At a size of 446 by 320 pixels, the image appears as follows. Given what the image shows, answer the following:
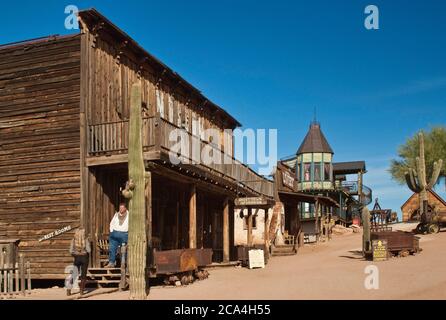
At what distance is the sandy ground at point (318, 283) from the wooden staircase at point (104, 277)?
2.92ft

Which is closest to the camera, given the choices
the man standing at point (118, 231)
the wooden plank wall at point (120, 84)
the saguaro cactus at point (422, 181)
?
the man standing at point (118, 231)

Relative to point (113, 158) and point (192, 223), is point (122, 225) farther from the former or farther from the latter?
point (192, 223)

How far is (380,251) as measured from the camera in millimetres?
19406

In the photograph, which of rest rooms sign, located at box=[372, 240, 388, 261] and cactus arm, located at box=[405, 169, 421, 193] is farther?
cactus arm, located at box=[405, 169, 421, 193]

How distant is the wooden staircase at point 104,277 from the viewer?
15427 mm

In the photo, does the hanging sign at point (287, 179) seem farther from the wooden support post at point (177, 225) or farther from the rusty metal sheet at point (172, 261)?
the rusty metal sheet at point (172, 261)

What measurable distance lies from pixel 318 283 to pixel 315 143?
110 ft

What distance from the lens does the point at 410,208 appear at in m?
50.8

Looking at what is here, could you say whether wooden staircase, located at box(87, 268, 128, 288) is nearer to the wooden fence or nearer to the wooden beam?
the wooden fence

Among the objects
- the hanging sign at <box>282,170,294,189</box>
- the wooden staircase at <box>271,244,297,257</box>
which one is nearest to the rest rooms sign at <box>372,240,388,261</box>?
the wooden staircase at <box>271,244,297,257</box>

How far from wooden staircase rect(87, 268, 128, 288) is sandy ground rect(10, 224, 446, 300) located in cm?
89

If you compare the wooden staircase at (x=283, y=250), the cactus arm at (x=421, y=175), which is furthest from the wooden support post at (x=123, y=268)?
the cactus arm at (x=421, y=175)

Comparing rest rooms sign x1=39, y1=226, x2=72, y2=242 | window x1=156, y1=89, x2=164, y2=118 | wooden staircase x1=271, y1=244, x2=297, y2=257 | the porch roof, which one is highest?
window x1=156, y1=89, x2=164, y2=118

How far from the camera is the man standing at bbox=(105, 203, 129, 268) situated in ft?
49.9
